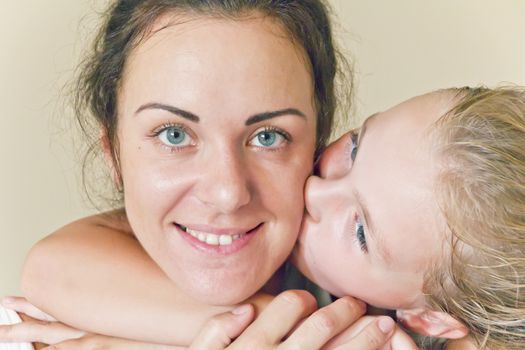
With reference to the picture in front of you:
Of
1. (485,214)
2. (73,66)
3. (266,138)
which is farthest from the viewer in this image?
(73,66)

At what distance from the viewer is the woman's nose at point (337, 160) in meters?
1.24

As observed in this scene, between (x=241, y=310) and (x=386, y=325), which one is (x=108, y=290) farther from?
(x=386, y=325)

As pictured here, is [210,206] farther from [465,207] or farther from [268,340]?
[465,207]

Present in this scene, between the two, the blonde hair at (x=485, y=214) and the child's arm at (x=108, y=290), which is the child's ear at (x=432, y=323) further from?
the child's arm at (x=108, y=290)

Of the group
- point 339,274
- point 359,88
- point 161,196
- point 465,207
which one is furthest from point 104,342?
point 359,88

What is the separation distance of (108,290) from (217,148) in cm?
32

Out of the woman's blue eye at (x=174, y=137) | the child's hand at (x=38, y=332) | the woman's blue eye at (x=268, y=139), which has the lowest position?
the child's hand at (x=38, y=332)

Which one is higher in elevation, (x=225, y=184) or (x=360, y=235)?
(x=225, y=184)

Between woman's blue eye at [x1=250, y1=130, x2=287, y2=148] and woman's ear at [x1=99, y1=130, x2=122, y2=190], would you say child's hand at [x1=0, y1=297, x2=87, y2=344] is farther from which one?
woman's blue eye at [x1=250, y1=130, x2=287, y2=148]

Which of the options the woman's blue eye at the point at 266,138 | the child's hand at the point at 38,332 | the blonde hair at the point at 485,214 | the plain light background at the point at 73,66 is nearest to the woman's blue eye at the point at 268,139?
the woman's blue eye at the point at 266,138

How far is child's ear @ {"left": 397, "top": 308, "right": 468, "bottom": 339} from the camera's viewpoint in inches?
45.3

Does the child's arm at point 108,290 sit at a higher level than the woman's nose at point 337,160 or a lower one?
lower

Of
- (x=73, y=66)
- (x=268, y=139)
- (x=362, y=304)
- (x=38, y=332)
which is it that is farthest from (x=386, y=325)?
(x=73, y=66)

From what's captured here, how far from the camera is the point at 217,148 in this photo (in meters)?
1.11
